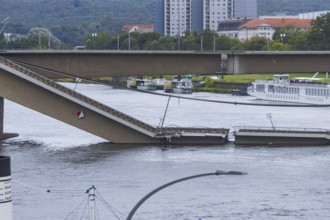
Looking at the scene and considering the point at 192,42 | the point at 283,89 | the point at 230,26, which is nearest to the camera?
the point at 283,89

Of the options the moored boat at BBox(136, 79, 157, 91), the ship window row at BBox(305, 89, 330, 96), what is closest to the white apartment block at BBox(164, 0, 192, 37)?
the moored boat at BBox(136, 79, 157, 91)

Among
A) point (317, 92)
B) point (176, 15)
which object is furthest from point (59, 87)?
point (176, 15)

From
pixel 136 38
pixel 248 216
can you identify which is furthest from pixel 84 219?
pixel 136 38

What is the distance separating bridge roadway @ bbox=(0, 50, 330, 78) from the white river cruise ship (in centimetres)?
2358

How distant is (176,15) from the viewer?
17662 cm

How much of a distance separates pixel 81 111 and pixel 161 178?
9958 millimetres

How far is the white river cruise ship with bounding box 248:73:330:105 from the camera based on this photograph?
68.6 meters

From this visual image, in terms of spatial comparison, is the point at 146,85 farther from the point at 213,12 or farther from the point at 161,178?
the point at 213,12

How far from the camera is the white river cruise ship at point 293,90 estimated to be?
68.6m

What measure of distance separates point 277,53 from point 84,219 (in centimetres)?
2275

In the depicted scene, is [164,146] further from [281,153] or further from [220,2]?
[220,2]

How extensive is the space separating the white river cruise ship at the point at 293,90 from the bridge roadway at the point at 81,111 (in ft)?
97.2

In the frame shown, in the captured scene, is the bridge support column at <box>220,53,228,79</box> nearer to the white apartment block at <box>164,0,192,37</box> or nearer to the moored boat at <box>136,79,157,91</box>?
the moored boat at <box>136,79,157,91</box>

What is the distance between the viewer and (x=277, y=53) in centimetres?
4316
